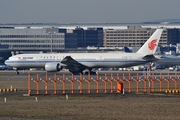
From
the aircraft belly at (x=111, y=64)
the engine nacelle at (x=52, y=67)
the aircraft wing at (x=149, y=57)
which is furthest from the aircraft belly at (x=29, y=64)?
the aircraft wing at (x=149, y=57)

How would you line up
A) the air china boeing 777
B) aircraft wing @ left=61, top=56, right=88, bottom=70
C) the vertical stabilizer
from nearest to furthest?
the air china boeing 777 < aircraft wing @ left=61, top=56, right=88, bottom=70 < the vertical stabilizer

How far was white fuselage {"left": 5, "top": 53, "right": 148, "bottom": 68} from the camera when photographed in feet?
326

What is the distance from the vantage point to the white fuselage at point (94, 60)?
99.4 metres

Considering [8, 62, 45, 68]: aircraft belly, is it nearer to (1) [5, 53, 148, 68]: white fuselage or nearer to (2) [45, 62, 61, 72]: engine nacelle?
(1) [5, 53, 148, 68]: white fuselage

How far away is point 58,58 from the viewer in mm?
104062

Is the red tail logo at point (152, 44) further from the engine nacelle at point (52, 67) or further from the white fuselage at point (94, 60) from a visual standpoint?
the engine nacelle at point (52, 67)

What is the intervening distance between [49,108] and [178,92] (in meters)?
17.8

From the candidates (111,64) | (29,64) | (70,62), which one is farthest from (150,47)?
(29,64)

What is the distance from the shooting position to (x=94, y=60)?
Result: 10119 centimetres

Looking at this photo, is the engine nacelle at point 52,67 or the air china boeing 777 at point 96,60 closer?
the air china boeing 777 at point 96,60

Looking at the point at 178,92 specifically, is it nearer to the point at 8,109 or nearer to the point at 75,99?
the point at 75,99

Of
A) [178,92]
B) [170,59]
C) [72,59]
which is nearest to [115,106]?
[178,92]

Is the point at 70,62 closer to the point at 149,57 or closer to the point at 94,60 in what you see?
the point at 94,60

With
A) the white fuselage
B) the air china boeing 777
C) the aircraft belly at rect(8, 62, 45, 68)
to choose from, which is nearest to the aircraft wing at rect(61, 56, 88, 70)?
the air china boeing 777
